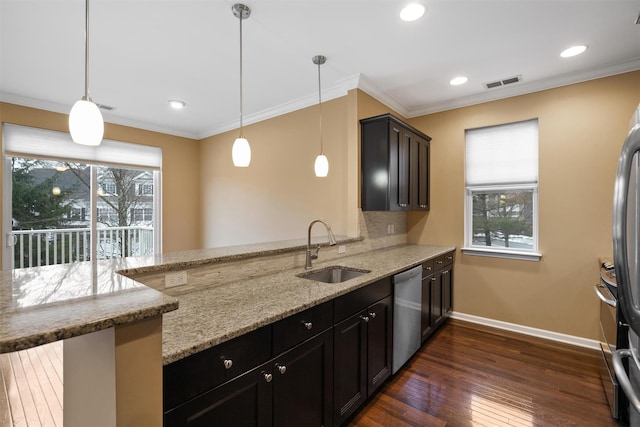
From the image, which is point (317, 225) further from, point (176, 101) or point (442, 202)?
point (176, 101)

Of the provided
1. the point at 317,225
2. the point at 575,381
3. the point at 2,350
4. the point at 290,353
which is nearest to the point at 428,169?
the point at 317,225

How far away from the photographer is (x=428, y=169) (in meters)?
3.90

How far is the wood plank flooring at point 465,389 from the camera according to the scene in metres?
1.72

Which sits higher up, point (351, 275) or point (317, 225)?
point (317, 225)

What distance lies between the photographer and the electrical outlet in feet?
5.48

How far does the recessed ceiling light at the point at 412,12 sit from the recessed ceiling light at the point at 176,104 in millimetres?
2985

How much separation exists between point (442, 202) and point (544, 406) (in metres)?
2.35

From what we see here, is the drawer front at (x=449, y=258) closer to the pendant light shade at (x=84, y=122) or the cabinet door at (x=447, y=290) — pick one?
the cabinet door at (x=447, y=290)

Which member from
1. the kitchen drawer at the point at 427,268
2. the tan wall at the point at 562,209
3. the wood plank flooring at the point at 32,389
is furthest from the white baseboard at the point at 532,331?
the wood plank flooring at the point at 32,389

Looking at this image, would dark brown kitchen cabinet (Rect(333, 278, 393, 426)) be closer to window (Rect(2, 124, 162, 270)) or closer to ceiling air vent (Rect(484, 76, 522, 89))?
ceiling air vent (Rect(484, 76, 522, 89))

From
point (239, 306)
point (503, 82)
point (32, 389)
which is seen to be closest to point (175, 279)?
point (239, 306)

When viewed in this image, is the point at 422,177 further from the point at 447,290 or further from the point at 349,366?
the point at 349,366

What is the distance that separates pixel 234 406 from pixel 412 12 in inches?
103

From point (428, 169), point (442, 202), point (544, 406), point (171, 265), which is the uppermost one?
point (428, 169)
